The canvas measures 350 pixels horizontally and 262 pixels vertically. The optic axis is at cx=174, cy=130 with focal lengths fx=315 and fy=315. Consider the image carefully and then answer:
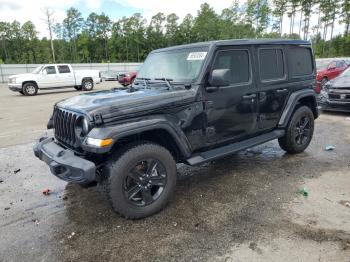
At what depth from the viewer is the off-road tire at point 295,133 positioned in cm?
545

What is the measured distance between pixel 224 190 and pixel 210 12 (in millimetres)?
70227

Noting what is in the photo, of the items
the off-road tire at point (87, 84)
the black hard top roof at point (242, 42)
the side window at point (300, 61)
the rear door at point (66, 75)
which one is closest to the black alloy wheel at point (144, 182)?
the black hard top roof at point (242, 42)

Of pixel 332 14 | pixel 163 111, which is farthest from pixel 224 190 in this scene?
pixel 332 14

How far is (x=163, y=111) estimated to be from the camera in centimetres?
364

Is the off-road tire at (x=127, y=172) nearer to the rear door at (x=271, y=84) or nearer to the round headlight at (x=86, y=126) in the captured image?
the round headlight at (x=86, y=126)

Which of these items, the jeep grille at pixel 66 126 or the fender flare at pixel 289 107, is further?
the fender flare at pixel 289 107

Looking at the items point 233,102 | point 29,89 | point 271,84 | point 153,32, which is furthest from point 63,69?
point 153,32

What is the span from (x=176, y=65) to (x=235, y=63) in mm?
841

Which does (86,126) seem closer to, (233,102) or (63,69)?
(233,102)

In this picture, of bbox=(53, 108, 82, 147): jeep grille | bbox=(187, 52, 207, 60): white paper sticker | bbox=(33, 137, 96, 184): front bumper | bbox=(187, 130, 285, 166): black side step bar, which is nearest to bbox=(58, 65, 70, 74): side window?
bbox=(53, 108, 82, 147): jeep grille

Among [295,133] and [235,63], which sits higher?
[235,63]

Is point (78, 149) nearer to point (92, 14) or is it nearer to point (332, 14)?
point (332, 14)

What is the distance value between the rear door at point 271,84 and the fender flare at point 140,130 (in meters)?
1.64

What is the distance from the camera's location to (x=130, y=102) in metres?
3.46
